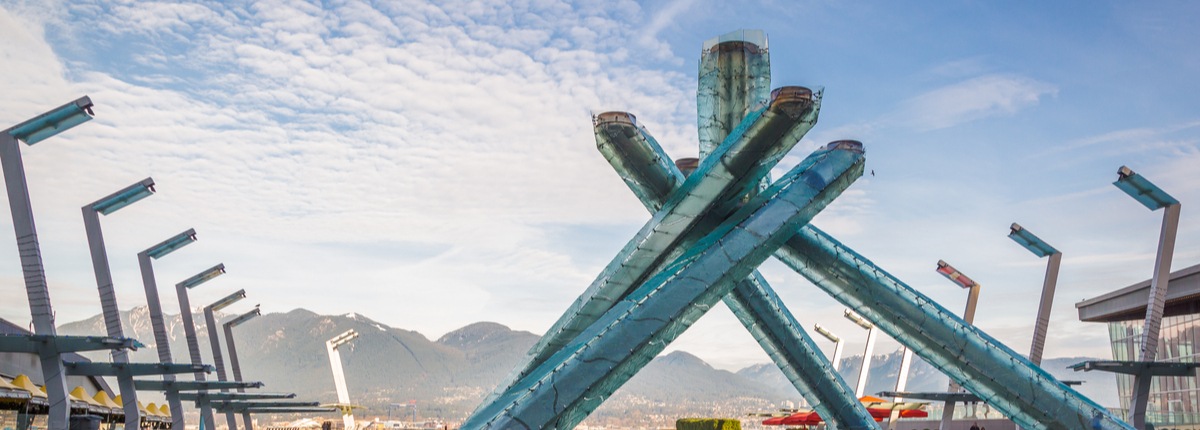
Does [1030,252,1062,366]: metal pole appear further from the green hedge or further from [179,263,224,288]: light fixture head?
[179,263,224,288]: light fixture head

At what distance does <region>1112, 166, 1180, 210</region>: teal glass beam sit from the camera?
23.7 metres

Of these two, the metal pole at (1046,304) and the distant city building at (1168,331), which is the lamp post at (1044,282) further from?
the distant city building at (1168,331)

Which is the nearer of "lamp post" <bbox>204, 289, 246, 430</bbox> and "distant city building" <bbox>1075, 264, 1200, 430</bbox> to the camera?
"distant city building" <bbox>1075, 264, 1200, 430</bbox>

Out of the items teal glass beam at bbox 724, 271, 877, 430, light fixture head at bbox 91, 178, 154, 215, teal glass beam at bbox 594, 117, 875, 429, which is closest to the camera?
teal glass beam at bbox 594, 117, 875, 429

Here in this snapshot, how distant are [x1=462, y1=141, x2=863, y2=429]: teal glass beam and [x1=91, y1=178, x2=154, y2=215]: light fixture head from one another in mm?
15145

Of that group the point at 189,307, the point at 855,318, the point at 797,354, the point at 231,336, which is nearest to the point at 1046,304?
the point at 797,354

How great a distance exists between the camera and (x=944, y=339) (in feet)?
64.1

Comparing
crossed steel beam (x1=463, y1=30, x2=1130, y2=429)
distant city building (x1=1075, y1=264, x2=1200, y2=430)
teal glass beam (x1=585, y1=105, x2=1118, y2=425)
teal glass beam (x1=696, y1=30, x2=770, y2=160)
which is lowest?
distant city building (x1=1075, y1=264, x2=1200, y2=430)

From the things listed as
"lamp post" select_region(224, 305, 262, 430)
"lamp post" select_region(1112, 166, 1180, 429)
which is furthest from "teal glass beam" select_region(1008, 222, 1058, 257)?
"lamp post" select_region(224, 305, 262, 430)

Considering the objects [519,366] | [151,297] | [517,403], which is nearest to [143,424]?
[151,297]

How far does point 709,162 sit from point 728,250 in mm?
2044

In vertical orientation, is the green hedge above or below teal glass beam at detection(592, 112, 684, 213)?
below

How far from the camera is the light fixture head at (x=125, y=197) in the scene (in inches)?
1050

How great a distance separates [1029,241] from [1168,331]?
1402 centimetres
